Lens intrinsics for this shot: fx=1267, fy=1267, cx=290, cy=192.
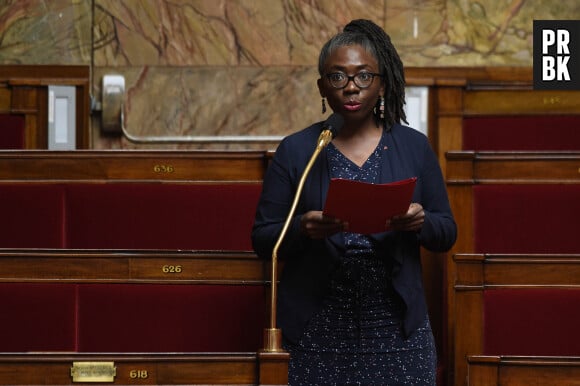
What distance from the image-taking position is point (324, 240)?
0.83 m

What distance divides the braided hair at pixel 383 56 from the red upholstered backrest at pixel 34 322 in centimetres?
52

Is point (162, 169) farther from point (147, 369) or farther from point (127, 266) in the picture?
point (147, 369)

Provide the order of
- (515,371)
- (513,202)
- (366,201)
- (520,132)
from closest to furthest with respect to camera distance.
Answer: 1. (366,201)
2. (515,371)
3. (513,202)
4. (520,132)

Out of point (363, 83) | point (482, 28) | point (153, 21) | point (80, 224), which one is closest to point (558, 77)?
point (482, 28)

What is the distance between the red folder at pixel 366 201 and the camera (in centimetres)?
79

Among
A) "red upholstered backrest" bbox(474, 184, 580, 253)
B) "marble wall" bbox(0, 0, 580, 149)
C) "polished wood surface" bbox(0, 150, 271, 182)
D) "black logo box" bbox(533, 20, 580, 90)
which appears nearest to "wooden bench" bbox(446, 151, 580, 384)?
"red upholstered backrest" bbox(474, 184, 580, 253)

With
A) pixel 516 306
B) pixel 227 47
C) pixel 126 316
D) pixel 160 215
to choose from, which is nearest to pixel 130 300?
pixel 126 316

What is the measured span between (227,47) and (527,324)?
892 millimetres

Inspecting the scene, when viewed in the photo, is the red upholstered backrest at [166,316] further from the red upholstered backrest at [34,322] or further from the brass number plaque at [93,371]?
the brass number plaque at [93,371]

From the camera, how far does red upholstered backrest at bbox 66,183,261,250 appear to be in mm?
1410

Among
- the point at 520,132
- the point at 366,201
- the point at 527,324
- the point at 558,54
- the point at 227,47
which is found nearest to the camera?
the point at 366,201

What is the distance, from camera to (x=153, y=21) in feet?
6.50

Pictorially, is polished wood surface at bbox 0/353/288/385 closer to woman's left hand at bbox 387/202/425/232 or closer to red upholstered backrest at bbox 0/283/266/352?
woman's left hand at bbox 387/202/425/232

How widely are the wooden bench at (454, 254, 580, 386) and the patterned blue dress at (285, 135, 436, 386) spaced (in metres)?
0.40
